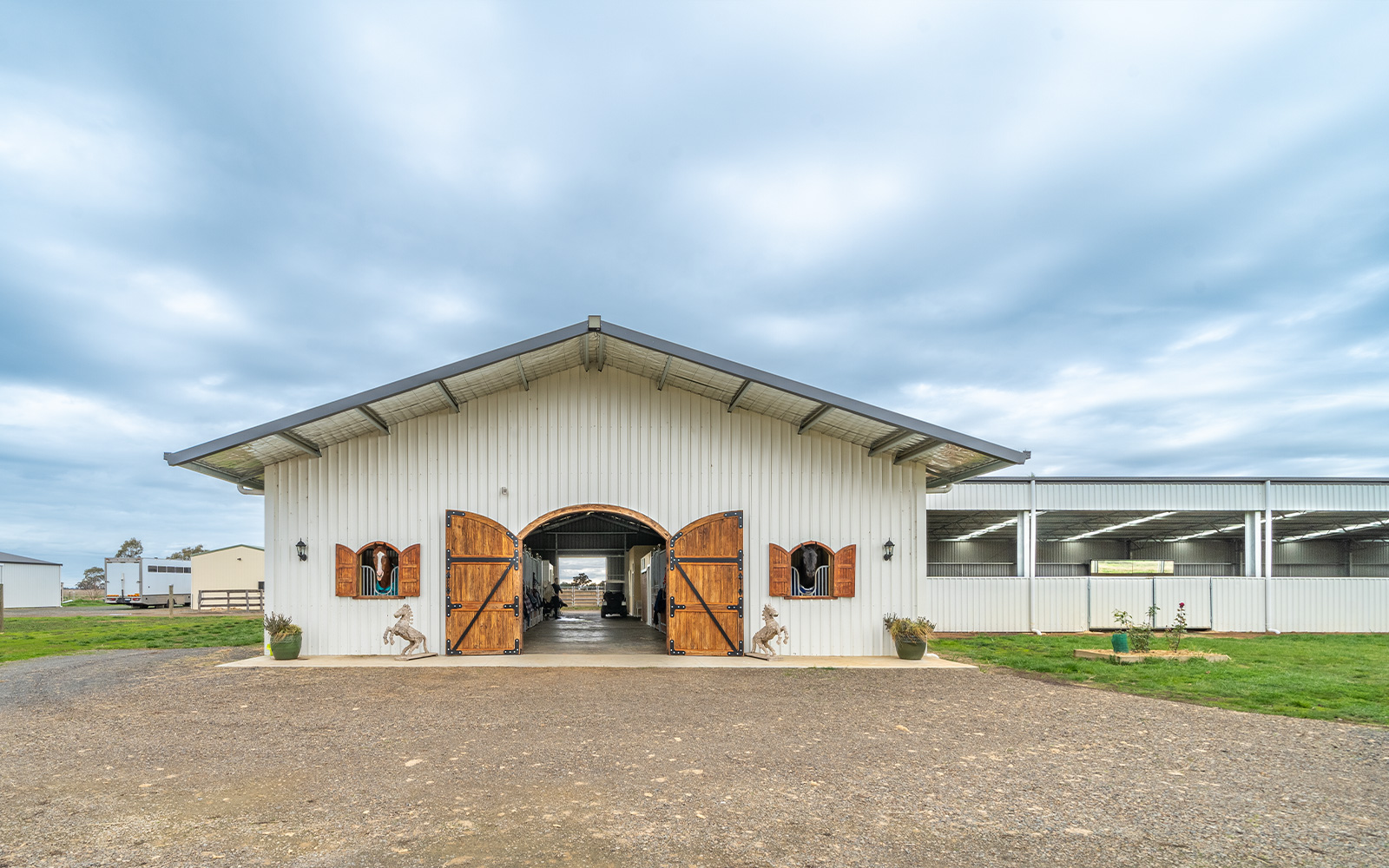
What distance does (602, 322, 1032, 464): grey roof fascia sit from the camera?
1125cm

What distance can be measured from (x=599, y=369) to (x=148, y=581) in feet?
95.9

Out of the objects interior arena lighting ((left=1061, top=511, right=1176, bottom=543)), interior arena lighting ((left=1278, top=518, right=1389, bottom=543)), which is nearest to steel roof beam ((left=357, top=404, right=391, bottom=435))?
interior arena lighting ((left=1061, top=511, right=1176, bottom=543))

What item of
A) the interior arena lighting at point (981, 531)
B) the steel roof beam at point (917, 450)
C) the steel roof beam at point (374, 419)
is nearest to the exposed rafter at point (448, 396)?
the steel roof beam at point (374, 419)

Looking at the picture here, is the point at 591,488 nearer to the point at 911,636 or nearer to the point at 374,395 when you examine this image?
the point at 374,395

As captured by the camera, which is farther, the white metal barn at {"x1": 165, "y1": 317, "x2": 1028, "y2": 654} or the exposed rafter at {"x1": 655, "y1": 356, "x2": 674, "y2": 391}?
the white metal barn at {"x1": 165, "y1": 317, "x2": 1028, "y2": 654}

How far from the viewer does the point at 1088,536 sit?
2648cm

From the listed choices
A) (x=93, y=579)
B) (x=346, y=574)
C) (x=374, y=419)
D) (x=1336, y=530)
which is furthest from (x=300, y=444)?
(x=93, y=579)

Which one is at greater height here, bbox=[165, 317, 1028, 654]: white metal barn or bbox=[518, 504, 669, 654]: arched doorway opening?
bbox=[165, 317, 1028, 654]: white metal barn

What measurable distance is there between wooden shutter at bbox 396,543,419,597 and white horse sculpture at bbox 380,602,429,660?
0.23 meters

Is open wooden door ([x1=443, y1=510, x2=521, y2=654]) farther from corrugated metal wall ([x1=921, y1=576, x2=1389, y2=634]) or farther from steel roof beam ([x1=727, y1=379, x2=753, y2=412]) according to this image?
corrugated metal wall ([x1=921, y1=576, x2=1389, y2=634])

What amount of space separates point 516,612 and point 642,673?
9.15 ft

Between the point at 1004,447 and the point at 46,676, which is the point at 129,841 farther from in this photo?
the point at 1004,447

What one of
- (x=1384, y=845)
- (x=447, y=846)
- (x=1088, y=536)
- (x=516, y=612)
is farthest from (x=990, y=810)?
(x=1088, y=536)

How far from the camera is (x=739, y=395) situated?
12320 millimetres
